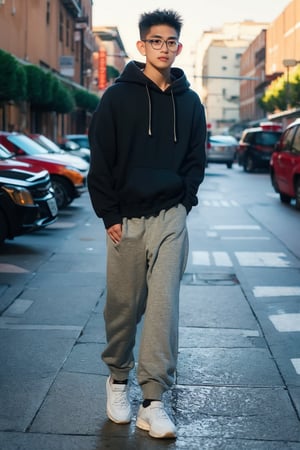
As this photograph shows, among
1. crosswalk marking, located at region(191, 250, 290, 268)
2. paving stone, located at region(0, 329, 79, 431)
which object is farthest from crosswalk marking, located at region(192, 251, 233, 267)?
paving stone, located at region(0, 329, 79, 431)

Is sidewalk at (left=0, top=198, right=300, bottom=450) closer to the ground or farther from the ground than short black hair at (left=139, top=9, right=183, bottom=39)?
closer to the ground

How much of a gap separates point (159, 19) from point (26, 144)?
13.5 meters

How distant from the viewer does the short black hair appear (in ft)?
14.7

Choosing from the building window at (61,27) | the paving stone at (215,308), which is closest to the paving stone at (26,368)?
the paving stone at (215,308)

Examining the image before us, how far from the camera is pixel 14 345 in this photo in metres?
6.27

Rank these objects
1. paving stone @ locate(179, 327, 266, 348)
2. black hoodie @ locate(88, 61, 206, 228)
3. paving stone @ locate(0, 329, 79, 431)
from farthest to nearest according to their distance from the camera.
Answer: paving stone @ locate(179, 327, 266, 348) → paving stone @ locate(0, 329, 79, 431) → black hoodie @ locate(88, 61, 206, 228)

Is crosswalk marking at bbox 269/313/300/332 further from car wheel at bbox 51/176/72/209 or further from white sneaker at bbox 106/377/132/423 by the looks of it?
car wheel at bbox 51/176/72/209

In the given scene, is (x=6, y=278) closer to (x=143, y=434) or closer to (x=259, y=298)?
(x=259, y=298)

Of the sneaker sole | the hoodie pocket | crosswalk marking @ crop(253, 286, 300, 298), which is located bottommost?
the sneaker sole

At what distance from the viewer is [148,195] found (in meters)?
4.35

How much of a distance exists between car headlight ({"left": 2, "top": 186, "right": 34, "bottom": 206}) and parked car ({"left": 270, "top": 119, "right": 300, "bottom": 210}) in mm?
8986

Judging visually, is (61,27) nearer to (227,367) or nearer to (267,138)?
(267,138)

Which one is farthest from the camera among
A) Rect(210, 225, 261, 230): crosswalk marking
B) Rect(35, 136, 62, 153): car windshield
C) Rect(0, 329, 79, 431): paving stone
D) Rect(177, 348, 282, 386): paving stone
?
Rect(35, 136, 62, 153): car windshield

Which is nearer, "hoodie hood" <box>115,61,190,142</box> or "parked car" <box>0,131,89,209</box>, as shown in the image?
"hoodie hood" <box>115,61,190,142</box>
